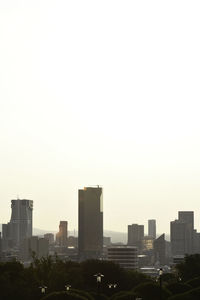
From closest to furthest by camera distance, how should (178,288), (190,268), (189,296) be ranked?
(189,296) < (178,288) < (190,268)

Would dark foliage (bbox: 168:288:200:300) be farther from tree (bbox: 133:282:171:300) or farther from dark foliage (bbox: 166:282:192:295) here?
dark foliage (bbox: 166:282:192:295)

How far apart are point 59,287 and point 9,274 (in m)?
8.50

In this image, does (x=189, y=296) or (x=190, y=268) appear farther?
(x=190, y=268)

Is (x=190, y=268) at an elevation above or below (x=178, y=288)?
below

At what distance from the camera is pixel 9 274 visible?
360ft

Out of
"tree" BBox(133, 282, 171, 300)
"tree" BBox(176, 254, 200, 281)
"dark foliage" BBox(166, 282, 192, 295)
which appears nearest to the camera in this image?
"tree" BBox(133, 282, 171, 300)

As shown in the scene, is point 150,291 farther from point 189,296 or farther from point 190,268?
point 190,268

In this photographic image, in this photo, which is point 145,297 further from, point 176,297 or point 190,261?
point 190,261

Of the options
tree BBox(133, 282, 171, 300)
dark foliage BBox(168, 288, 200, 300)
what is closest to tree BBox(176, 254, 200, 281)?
tree BBox(133, 282, 171, 300)

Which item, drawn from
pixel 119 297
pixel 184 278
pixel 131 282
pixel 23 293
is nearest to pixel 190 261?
pixel 184 278

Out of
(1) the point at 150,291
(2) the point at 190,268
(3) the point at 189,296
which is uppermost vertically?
(3) the point at 189,296

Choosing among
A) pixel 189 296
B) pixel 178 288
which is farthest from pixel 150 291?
pixel 189 296

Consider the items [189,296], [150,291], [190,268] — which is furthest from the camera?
[190,268]

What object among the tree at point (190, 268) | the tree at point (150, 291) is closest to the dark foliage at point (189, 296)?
the tree at point (150, 291)
